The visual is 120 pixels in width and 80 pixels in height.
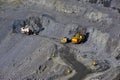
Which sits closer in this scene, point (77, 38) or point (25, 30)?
point (77, 38)

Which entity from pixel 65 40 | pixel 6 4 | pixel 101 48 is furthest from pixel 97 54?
pixel 6 4

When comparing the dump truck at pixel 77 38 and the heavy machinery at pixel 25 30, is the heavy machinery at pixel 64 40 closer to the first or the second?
the dump truck at pixel 77 38

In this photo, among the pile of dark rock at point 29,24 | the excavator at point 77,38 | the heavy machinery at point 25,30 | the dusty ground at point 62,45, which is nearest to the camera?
the dusty ground at point 62,45

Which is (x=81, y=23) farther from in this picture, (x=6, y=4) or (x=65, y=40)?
(x=6, y=4)

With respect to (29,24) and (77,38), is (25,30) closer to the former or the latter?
(29,24)

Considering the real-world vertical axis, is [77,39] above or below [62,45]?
above

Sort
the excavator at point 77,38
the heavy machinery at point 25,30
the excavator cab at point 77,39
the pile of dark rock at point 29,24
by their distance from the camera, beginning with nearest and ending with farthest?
the excavator cab at point 77,39, the excavator at point 77,38, the heavy machinery at point 25,30, the pile of dark rock at point 29,24

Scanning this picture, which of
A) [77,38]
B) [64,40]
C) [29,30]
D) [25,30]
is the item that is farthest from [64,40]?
[25,30]

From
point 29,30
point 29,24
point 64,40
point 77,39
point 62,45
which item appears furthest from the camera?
point 29,24

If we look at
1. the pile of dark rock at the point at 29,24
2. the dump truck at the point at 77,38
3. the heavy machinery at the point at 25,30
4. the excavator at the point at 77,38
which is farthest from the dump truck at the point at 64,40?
the heavy machinery at the point at 25,30

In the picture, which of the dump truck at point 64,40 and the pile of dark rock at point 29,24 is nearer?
the dump truck at point 64,40
